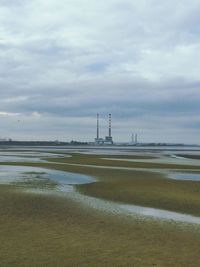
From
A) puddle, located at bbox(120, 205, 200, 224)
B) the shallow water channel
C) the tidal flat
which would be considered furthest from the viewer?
the shallow water channel

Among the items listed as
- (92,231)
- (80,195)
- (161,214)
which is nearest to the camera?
(92,231)

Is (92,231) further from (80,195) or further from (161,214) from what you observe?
(80,195)

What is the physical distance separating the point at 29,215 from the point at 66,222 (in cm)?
220

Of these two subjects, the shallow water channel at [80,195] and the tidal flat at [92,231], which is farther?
the shallow water channel at [80,195]

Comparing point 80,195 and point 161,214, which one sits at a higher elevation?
point 80,195

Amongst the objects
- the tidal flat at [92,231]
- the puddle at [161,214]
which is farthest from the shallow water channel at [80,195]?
the tidal flat at [92,231]

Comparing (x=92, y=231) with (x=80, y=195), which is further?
(x=80, y=195)

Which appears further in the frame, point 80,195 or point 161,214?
point 80,195

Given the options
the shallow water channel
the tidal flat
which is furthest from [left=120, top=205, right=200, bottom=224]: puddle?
the tidal flat

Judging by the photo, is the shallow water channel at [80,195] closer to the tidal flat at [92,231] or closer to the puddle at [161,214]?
the puddle at [161,214]

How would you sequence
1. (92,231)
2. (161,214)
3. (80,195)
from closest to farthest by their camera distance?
(92,231), (161,214), (80,195)

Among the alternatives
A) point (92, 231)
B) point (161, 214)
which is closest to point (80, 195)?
point (161, 214)

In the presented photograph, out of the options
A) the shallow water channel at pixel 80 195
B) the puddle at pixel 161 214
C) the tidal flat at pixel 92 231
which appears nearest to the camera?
the tidal flat at pixel 92 231

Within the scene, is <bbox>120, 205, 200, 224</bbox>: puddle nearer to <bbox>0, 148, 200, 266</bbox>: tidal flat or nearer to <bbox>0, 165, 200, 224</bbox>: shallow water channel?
<bbox>0, 165, 200, 224</bbox>: shallow water channel
